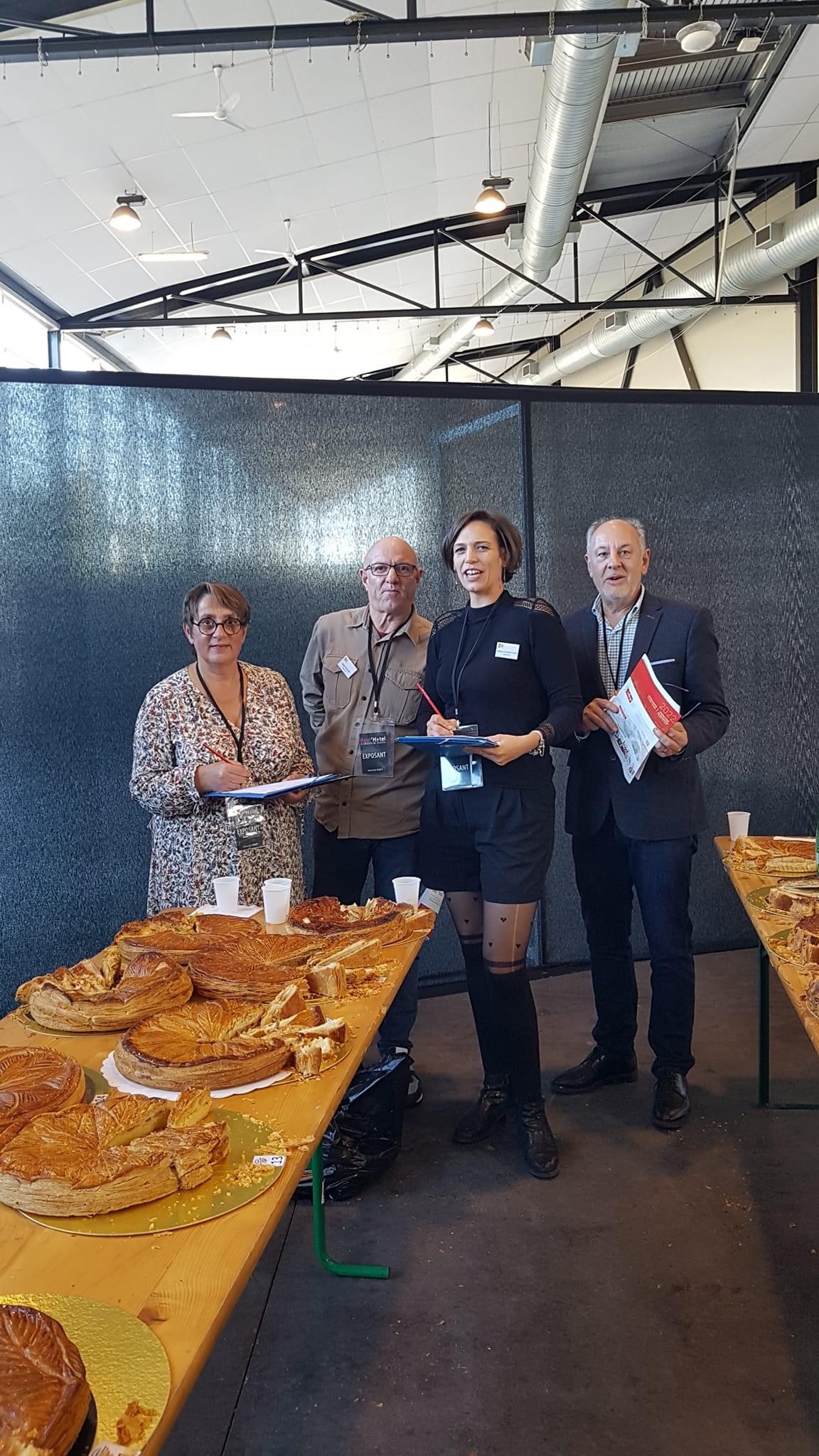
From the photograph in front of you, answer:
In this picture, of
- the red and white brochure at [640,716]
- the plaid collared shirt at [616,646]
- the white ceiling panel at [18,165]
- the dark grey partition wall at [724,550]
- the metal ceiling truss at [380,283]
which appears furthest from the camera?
the metal ceiling truss at [380,283]

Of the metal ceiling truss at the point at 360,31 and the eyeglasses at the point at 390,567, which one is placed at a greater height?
the metal ceiling truss at the point at 360,31

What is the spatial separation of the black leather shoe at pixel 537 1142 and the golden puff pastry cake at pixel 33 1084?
66.4 inches

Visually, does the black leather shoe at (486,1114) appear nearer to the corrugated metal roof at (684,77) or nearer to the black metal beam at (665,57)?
the black metal beam at (665,57)

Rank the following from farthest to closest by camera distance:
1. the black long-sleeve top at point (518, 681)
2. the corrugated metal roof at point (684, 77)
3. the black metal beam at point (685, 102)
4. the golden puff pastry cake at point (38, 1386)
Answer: the black metal beam at point (685, 102)
the corrugated metal roof at point (684, 77)
the black long-sleeve top at point (518, 681)
the golden puff pastry cake at point (38, 1386)

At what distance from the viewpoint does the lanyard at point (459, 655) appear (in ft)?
9.08

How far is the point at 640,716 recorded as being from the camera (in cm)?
267

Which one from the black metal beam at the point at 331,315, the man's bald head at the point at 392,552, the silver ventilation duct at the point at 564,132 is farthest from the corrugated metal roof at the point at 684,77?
the man's bald head at the point at 392,552

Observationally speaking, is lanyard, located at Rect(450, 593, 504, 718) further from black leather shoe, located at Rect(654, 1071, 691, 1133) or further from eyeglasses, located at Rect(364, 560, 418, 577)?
black leather shoe, located at Rect(654, 1071, 691, 1133)

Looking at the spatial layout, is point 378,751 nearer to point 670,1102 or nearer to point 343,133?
point 670,1102

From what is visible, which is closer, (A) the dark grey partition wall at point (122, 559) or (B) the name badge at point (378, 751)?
(B) the name badge at point (378, 751)

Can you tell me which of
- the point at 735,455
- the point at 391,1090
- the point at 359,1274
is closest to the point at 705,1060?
the point at 391,1090

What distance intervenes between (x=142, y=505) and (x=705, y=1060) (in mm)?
2942

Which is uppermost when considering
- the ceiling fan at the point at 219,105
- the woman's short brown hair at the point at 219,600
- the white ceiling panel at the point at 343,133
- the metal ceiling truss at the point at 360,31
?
the white ceiling panel at the point at 343,133

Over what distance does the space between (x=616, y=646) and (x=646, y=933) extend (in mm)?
895
